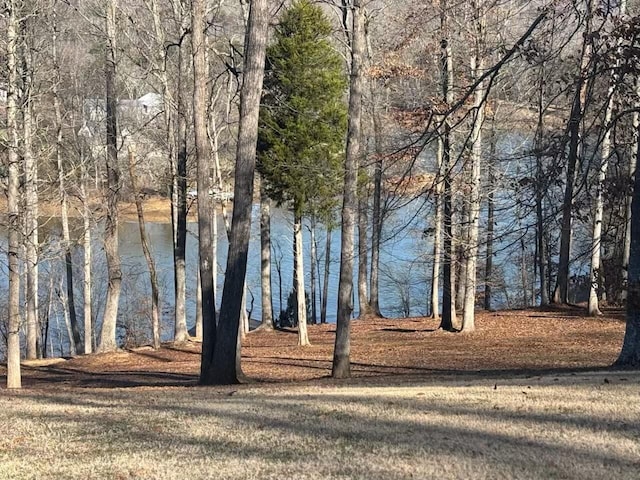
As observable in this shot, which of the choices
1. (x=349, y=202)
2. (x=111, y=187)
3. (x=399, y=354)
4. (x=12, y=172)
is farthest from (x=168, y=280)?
(x=349, y=202)

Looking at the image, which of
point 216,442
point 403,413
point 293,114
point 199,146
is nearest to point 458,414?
point 403,413

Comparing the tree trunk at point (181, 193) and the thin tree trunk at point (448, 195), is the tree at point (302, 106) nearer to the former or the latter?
the tree trunk at point (181, 193)

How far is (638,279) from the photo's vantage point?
988 centimetres

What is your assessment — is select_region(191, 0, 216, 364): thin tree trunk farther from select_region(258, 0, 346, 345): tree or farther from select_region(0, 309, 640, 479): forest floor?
select_region(258, 0, 346, 345): tree

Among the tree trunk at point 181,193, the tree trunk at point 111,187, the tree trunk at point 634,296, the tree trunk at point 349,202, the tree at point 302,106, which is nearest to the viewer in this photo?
the tree trunk at point 634,296

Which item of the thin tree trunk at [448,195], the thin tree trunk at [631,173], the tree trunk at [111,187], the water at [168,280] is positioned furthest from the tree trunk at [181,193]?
the thin tree trunk at [631,173]

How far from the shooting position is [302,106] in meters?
19.4

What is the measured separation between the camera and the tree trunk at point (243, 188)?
37.6ft

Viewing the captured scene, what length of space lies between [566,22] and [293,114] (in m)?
10.2

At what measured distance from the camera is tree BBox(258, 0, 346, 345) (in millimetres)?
19422

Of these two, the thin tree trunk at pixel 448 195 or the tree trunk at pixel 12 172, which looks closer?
the tree trunk at pixel 12 172

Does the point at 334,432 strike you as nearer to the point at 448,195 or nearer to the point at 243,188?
the point at 243,188

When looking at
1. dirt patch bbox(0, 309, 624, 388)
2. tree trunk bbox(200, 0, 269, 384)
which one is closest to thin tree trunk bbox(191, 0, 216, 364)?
tree trunk bbox(200, 0, 269, 384)

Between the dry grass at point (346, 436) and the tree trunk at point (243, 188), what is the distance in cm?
348
